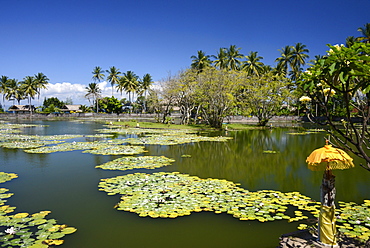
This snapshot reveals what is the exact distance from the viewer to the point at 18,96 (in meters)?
78.8

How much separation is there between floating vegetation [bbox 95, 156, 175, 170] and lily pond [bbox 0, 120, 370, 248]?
5cm

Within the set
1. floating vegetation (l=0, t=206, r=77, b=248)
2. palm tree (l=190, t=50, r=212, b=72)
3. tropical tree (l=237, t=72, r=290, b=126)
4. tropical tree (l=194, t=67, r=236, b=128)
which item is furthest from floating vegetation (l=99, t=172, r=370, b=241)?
palm tree (l=190, t=50, r=212, b=72)

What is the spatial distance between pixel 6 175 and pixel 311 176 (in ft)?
39.6

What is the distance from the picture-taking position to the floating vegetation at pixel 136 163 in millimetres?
11689

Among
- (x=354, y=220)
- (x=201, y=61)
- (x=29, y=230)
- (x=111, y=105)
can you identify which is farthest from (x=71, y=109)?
(x=354, y=220)

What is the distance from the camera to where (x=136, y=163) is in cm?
1248

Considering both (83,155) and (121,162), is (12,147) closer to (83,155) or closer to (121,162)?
(83,155)

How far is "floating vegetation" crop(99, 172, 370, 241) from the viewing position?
646cm

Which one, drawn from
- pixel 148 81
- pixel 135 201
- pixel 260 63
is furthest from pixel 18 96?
pixel 135 201

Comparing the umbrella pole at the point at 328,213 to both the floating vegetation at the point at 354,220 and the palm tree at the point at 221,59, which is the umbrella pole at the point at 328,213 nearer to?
the floating vegetation at the point at 354,220

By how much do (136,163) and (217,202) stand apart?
5975mm

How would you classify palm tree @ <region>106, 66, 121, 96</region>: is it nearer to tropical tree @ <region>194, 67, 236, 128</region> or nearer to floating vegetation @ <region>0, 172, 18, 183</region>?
tropical tree @ <region>194, 67, 236, 128</region>

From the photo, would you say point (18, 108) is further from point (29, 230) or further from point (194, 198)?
point (194, 198)

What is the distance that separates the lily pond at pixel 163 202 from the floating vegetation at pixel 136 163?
0.15ft
